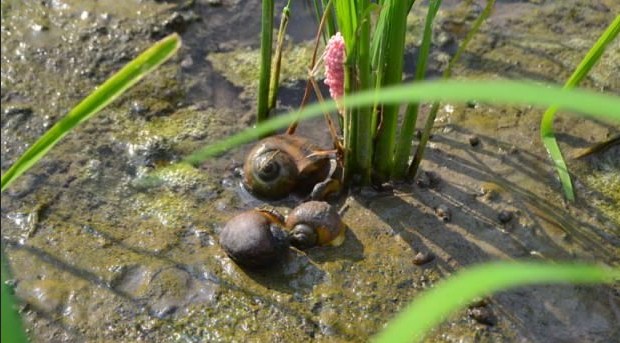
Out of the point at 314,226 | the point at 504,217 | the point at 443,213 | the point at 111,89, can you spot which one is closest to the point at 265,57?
the point at 314,226

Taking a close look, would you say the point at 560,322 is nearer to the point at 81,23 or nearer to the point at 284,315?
the point at 284,315

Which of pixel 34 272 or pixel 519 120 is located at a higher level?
pixel 519 120

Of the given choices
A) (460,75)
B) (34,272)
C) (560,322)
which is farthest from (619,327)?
(34,272)

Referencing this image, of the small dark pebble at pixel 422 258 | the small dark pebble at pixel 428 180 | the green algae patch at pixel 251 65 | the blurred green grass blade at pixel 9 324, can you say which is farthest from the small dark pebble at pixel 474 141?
the blurred green grass blade at pixel 9 324

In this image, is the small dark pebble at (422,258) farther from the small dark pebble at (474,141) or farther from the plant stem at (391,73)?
the small dark pebble at (474,141)

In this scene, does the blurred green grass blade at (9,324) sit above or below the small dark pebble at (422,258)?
above

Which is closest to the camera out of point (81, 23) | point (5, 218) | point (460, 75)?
point (5, 218)

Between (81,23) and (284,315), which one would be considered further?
(81,23)
